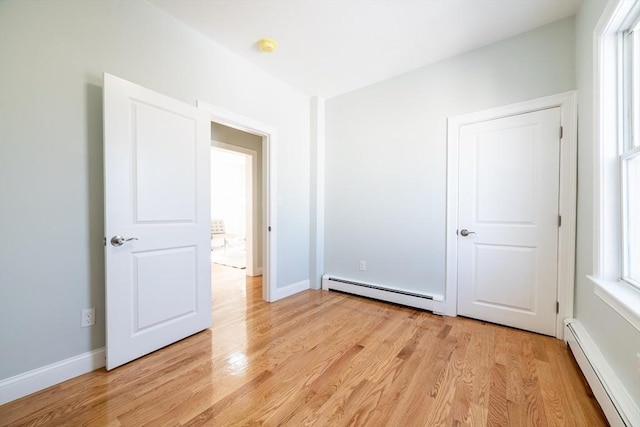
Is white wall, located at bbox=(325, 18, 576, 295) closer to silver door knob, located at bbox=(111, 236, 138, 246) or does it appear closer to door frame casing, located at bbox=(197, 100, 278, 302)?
door frame casing, located at bbox=(197, 100, 278, 302)

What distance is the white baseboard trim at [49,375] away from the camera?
1.45 m

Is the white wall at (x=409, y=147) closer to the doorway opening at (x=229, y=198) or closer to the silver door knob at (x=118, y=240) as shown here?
the silver door knob at (x=118, y=240)

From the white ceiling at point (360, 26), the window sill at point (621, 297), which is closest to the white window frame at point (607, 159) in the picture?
the window sill at point (621, 297)

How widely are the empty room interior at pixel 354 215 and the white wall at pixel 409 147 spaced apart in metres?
0.02

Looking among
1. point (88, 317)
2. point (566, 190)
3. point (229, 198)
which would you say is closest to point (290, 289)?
point (88, 317)

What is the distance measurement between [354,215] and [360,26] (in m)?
1.97

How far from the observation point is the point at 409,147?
114 inches

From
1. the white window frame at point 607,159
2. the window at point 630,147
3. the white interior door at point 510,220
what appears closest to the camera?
the window at point 630,147

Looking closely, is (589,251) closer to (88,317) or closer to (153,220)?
(153,220)

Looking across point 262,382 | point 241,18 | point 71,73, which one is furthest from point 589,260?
point 71,73

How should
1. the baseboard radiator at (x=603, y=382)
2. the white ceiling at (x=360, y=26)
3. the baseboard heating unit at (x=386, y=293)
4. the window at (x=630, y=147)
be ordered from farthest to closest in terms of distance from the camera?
the baseboard heating unit at (x=386, y=293) → the white ceiling at (x=360, y=26) → the window at (x=630, y=147) → the baseboard radiator at (x=603, y=382)

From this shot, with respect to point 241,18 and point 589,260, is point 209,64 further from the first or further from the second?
point 589,260

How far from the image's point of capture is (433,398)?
4.87ft

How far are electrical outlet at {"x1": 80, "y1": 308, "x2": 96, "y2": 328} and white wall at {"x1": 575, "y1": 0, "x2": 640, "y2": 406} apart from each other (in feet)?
9.80
